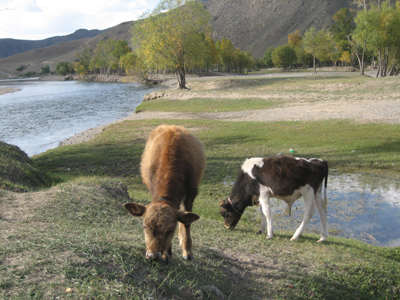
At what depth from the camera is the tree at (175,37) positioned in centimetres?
4600

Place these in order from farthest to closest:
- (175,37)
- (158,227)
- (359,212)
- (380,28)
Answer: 1. (175,37)
2. (380,28)
3. (359,212)
4. (158,227)

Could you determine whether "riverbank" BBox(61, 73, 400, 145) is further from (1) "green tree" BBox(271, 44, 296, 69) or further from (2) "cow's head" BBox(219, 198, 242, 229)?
(1) "green tree" BBox(271, 44, 296, 69)

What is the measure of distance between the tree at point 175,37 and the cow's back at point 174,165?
42.6m

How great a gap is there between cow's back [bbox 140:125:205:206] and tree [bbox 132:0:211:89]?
42614mm

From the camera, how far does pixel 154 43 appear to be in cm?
4600

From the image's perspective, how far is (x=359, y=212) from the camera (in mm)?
8953

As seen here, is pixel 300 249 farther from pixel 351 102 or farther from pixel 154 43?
pixel 154 43

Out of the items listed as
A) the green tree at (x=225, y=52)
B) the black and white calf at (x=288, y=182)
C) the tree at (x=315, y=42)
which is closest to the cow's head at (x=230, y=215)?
the black and white calf at (x=288, y=182)

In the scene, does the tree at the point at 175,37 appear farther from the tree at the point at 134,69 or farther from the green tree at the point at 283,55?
the green tree at the point at 283,55

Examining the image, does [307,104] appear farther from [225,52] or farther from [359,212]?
[225,52]

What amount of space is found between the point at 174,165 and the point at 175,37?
1728 inches

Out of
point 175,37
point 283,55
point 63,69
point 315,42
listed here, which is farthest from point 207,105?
point 63,69

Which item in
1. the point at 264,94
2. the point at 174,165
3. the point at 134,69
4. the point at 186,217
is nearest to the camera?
the point at 186,217

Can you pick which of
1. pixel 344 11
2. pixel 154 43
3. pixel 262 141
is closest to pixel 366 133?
pixel 262 141
